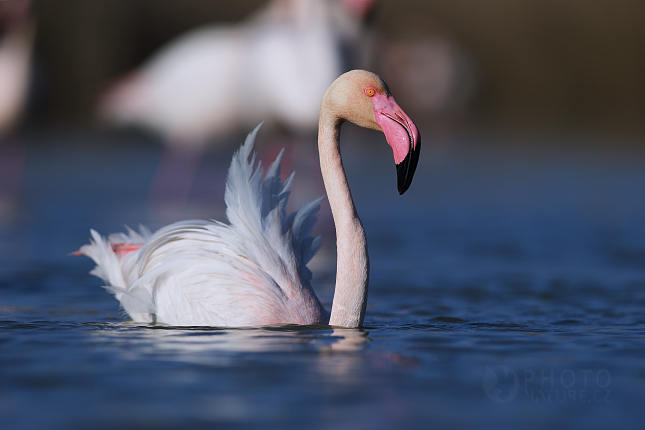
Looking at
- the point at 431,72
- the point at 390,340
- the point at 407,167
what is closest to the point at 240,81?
the point at 407,167

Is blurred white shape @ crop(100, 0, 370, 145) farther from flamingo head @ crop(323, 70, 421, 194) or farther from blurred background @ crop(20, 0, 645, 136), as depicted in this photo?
blurred background @ crop(20, 0, 645, 136)

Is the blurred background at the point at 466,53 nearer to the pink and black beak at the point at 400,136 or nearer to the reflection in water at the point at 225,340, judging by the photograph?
the pink and black beak at the point at 400,136

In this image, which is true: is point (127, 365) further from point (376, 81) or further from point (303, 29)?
point (303, 29)

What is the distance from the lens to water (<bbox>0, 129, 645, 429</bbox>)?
374 centimetres

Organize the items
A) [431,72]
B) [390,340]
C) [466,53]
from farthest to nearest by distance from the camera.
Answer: [431,72] < [466,53] < [390,340]

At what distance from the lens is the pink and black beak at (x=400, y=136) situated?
5066 mm

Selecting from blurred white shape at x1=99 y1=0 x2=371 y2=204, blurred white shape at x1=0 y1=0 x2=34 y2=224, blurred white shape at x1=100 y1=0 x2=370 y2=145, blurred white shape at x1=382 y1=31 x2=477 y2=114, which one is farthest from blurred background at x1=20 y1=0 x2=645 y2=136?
blurred white shape at x1=100 y1=0 x2=370 y2=145

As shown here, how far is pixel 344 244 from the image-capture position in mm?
5227

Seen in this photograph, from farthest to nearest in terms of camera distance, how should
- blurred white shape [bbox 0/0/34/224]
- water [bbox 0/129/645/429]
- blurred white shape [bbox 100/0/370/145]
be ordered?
blurred white shape [bbox 0/0/34/224] < blurred white shape [bbox 100/0/370/145] < water [bbox 0/129/645/429]

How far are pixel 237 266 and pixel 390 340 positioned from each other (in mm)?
873

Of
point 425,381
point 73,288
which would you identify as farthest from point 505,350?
point 73,288

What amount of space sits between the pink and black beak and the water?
0.80 meters

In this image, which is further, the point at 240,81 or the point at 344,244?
the point at 240,81

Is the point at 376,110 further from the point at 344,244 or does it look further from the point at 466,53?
the point at 466,53
